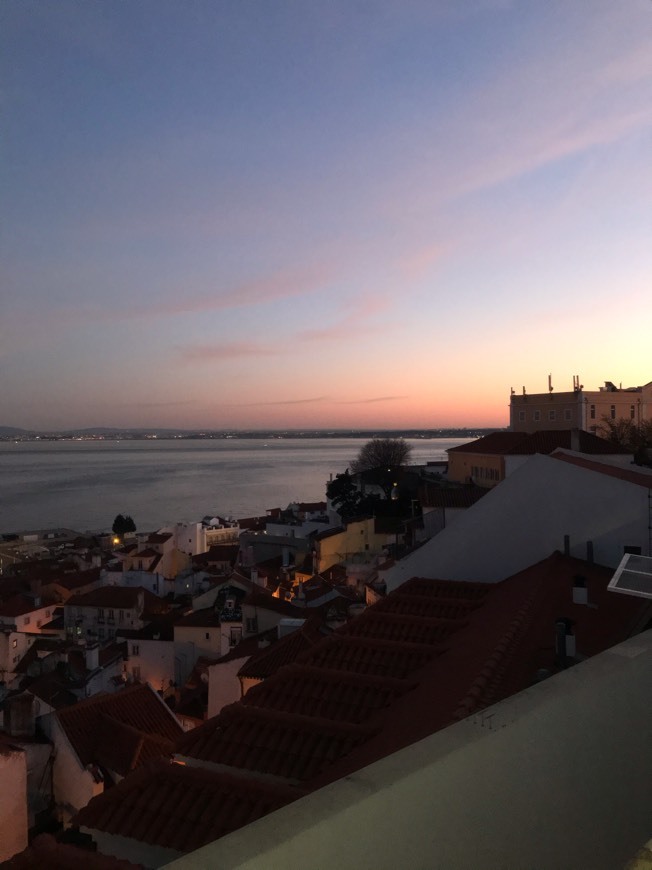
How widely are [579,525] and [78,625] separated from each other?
64.5 ft

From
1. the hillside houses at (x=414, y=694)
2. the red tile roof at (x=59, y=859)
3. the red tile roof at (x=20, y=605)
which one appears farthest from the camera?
the red tile roof at (x=20, y=605)

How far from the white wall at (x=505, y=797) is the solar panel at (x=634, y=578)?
0.66 metres

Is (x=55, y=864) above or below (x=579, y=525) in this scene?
below

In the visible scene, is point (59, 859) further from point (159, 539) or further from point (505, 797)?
point (159, 539)

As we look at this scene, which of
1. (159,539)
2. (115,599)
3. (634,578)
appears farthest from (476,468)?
(634,578)

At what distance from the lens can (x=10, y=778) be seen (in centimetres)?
603

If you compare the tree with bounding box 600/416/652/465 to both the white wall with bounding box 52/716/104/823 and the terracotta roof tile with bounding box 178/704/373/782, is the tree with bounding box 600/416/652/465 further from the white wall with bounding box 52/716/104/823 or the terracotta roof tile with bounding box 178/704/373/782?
the terracotta roof tile with bounding box 178/704/373/782

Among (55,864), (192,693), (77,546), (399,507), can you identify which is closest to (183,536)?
(77,546)

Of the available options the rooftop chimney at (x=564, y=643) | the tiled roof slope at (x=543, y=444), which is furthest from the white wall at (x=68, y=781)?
the tiled roof slope at (x=543, y=444)

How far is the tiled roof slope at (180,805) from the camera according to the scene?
199 centimetres

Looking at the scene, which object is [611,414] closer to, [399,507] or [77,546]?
[399,507]

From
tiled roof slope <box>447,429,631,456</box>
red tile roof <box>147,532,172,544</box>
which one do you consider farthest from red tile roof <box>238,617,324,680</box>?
red tile roof <box>147,532,172,544</box>

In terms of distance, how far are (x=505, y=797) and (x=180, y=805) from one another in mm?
1268

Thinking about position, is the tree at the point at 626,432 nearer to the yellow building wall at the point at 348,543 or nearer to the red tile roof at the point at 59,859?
the yellow building wall at the point at 348,543
